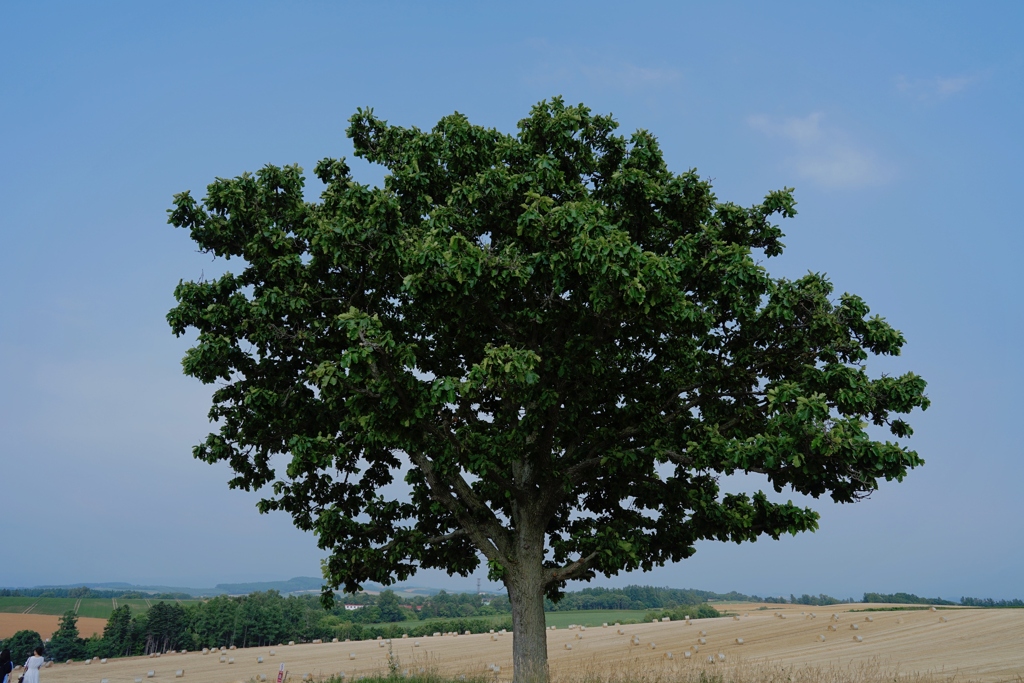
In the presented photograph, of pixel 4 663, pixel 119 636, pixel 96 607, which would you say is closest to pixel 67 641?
pixel 119 636

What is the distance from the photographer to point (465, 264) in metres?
14.1

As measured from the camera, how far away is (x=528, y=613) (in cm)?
1700

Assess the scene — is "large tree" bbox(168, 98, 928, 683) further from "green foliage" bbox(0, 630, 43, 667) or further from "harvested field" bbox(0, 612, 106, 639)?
"harvested field" bbox(0, 612, 106, 639)

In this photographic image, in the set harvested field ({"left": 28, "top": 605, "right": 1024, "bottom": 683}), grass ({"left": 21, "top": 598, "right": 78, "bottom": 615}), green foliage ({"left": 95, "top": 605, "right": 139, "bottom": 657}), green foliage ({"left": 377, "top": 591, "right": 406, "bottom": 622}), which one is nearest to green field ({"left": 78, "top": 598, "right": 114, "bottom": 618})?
grass ({"left": 21, "top": 598, "right": 78, "bottom": 615})

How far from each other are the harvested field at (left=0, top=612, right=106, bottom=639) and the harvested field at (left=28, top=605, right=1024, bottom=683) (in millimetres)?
30905

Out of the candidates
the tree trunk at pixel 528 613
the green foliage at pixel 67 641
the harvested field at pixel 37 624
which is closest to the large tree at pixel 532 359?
the tree trunk at pixel 528 613

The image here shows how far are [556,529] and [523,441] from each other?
489 centimetres

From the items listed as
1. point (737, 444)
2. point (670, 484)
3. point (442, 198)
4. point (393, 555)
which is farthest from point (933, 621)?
point (442, 198)

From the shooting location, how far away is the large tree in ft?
49.0

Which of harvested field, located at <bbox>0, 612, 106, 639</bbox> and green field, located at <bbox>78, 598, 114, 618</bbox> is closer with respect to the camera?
harvested field, located at <bbox>0, 612, 106, 639</bbox>

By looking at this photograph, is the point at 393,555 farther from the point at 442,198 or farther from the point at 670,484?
the point at 442,198

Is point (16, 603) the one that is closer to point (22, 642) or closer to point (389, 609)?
point (22, 642)

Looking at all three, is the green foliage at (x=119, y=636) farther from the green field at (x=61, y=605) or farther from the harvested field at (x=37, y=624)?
the green field at (x=61, y=605)

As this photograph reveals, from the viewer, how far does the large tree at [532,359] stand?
14.9 m
